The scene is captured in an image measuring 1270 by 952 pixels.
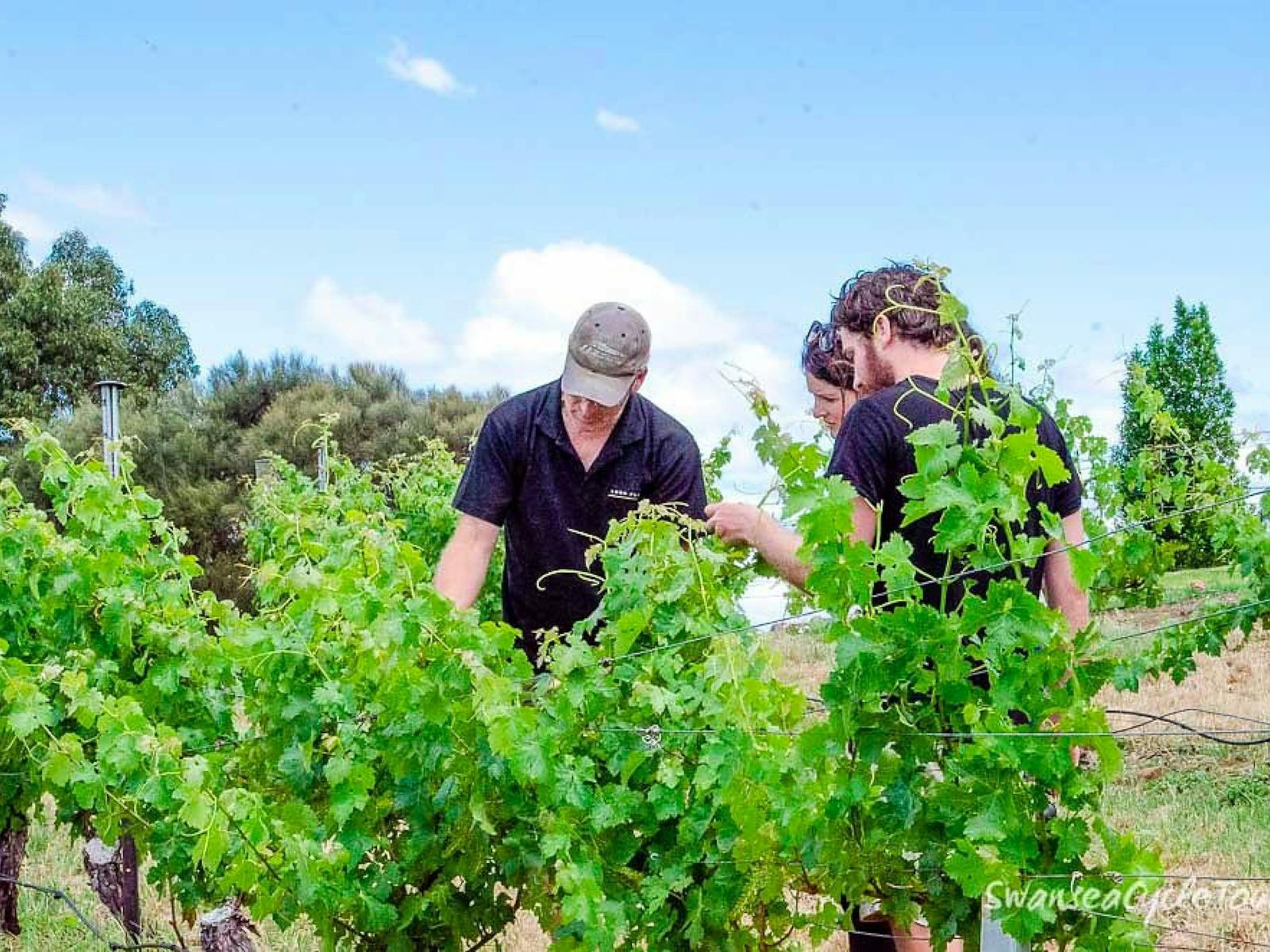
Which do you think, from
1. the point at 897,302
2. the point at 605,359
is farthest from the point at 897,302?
the point at 605,359

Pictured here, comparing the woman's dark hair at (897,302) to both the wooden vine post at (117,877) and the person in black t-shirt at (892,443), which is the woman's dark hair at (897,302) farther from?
the wooden vine post at (117,877)

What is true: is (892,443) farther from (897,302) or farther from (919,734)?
(919,734)

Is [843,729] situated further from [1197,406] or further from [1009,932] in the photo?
[1197,406]

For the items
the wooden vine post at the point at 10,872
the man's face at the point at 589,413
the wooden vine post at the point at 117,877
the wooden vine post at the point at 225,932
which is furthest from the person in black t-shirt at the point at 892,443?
the wooden vine post at the point at 10,872

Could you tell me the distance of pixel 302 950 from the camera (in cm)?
453

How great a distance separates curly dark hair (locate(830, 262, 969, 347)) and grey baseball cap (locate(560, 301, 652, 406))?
36.6 inches

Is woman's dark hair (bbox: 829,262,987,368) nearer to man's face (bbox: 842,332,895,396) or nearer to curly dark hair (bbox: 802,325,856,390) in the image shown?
man's face (bbox: 842,332,895,396)

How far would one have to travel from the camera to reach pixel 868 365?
2762mm

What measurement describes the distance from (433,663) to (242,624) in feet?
3.47

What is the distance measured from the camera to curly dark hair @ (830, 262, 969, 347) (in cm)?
265

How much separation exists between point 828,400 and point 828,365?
0.48 ft

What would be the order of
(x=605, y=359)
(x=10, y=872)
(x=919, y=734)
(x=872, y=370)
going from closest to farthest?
(x=919, y=734) < (x=872, y=370) < (x=605, y=359) < (x=10, y=872)

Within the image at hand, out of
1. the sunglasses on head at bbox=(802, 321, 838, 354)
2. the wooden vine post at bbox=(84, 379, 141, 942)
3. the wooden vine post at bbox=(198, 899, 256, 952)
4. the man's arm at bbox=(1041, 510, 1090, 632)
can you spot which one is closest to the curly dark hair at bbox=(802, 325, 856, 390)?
the sunglasses on head at bbox=(802, 321, 838, 354)

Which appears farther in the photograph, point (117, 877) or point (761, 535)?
point (117, 877)
